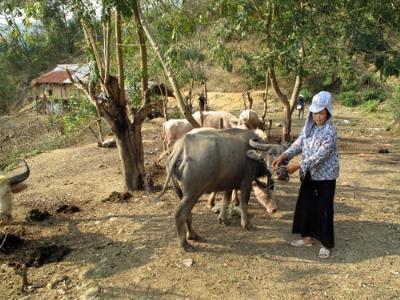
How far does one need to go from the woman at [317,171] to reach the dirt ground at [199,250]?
229 mm

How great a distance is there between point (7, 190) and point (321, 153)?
3.94m

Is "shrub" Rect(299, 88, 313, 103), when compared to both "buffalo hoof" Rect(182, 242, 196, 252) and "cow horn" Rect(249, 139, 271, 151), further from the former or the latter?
"buffalo hoof" Rect(182, 242, 196, 252)

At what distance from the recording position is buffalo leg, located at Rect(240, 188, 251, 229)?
538cm

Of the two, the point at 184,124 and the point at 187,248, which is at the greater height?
the point at 184,124

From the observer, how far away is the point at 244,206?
544 centimetres

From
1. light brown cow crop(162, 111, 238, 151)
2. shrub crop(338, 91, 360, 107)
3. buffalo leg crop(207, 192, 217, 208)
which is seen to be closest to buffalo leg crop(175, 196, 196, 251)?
buffalo leg crop(207, 192, 217, 208)

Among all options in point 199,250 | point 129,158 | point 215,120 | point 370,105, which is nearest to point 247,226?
point 199,250

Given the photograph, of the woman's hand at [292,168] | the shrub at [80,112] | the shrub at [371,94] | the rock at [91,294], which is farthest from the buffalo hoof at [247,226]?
the shrub at [371,94]

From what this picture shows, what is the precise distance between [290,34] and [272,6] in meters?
0.60

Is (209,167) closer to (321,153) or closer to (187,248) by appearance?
(187,248)

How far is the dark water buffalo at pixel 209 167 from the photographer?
4781mm

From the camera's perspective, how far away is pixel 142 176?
7180mm

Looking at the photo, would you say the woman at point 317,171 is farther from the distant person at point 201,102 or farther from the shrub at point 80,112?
the distant person at point 201,102

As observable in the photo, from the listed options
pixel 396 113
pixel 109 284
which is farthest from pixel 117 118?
pixel 396 113
